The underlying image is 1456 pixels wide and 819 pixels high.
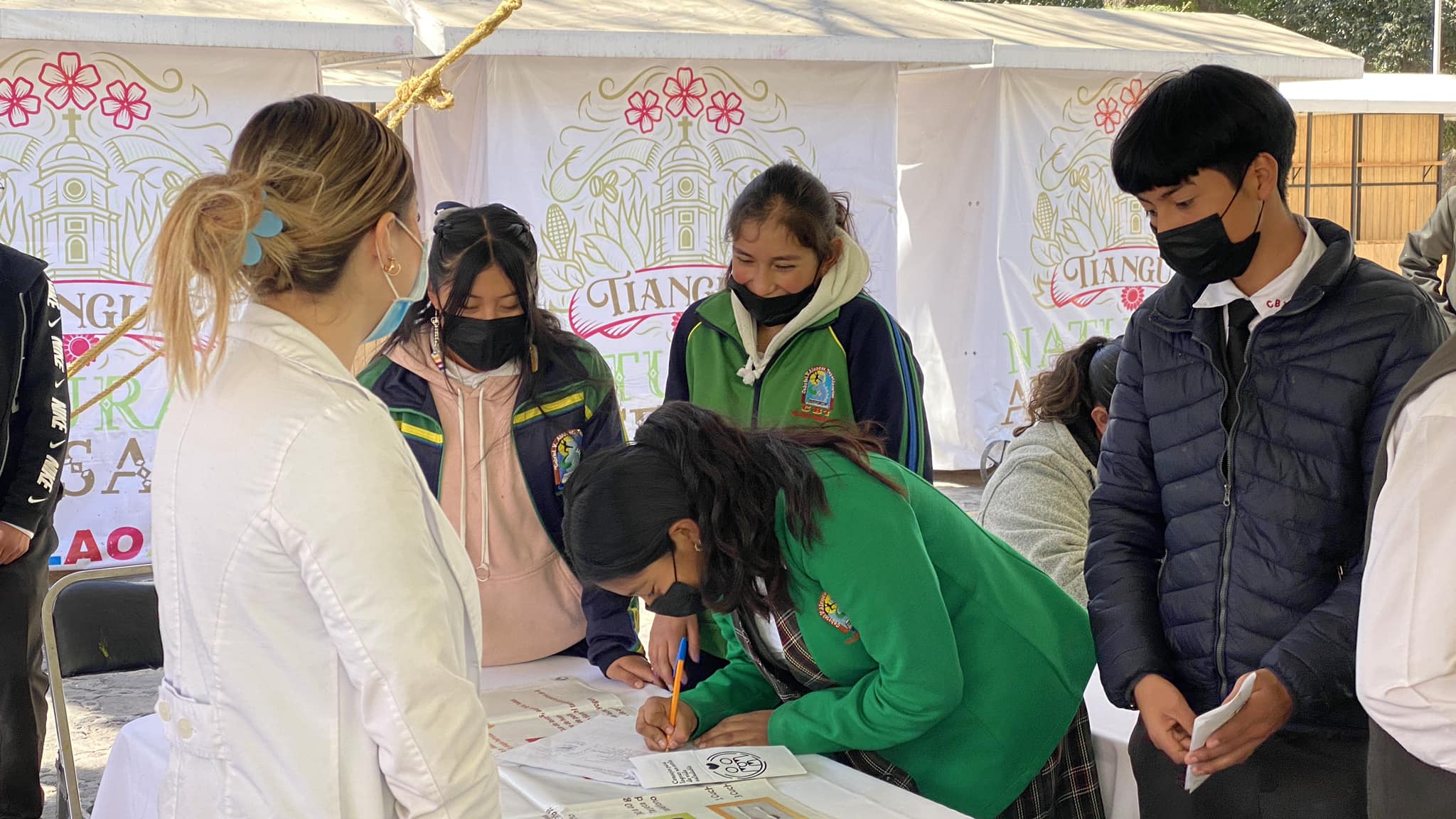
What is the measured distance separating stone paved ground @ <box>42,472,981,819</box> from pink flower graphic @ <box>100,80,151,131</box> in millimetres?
2088

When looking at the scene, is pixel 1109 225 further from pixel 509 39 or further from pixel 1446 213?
pixel 509 39

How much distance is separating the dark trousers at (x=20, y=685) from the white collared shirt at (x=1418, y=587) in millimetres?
2711

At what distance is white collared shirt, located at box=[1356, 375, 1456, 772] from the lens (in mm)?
1138

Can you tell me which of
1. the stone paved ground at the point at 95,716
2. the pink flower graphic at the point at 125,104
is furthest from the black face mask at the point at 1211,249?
the pink flower graphic at the point at 125,104

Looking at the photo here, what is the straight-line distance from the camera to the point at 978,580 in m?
1.79

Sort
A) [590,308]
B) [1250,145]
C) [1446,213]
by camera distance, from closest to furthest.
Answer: [1250,145], [1446,213], [590,308]

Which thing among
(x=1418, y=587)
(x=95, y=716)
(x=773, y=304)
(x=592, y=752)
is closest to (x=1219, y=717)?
(x=1418, y=587)

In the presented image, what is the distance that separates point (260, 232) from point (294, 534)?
283mm

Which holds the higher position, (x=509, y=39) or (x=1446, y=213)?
(x=509, y=39)

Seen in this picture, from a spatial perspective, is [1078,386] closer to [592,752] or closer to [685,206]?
[592,752]

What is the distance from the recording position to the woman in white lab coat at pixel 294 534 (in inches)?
46.2

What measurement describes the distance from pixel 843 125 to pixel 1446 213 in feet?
8.49

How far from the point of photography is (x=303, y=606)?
1.20 m

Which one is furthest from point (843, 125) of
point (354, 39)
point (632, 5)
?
point (354, 39)
